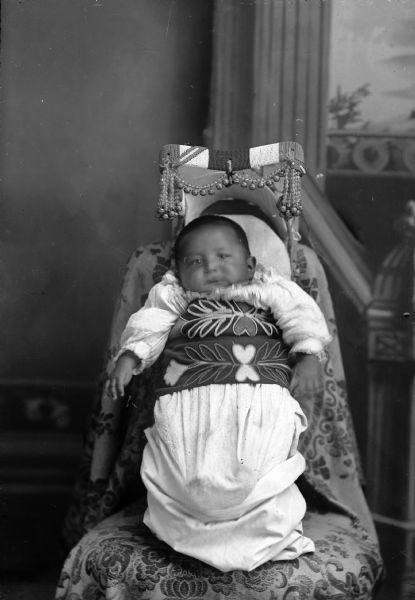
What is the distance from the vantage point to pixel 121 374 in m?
2.75

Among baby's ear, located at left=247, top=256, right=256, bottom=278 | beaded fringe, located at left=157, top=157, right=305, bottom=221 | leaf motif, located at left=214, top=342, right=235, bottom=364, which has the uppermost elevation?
beaded fringe, located at left=157, top=157, right=305, bottom=221

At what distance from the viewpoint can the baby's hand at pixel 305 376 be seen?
2.76 meters

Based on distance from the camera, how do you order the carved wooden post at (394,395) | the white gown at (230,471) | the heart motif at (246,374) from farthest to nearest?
the carved wooden post at (394,395), the heart motif at (246,374), the white gown at (230,471)

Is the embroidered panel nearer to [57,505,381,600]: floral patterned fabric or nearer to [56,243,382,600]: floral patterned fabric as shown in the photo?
[56,243,382,600]: floral patterned fabric

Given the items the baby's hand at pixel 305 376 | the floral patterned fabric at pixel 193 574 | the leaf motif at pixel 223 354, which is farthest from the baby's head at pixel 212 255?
the floral patterned fabric at pixel 193 574

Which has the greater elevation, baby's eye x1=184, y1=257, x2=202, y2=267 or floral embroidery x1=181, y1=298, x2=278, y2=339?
baby's eye x1=184, y1=257, x2=202, y2=267

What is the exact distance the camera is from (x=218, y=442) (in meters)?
2.51

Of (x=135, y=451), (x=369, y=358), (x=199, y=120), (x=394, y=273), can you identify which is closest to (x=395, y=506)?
(x=369, y=358)

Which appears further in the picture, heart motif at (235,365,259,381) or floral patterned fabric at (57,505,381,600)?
heart motif at (235,365,259,381)

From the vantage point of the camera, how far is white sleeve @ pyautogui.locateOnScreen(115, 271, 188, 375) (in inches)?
110

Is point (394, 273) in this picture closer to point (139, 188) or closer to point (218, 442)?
point (139, 188)

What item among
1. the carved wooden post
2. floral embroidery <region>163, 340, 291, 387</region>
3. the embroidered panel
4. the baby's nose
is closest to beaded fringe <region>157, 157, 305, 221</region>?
the baby's nose

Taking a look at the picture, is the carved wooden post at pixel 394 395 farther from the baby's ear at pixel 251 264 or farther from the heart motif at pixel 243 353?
the heart motif at pixel 243 353

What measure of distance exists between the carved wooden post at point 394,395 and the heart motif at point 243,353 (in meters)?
1.01
